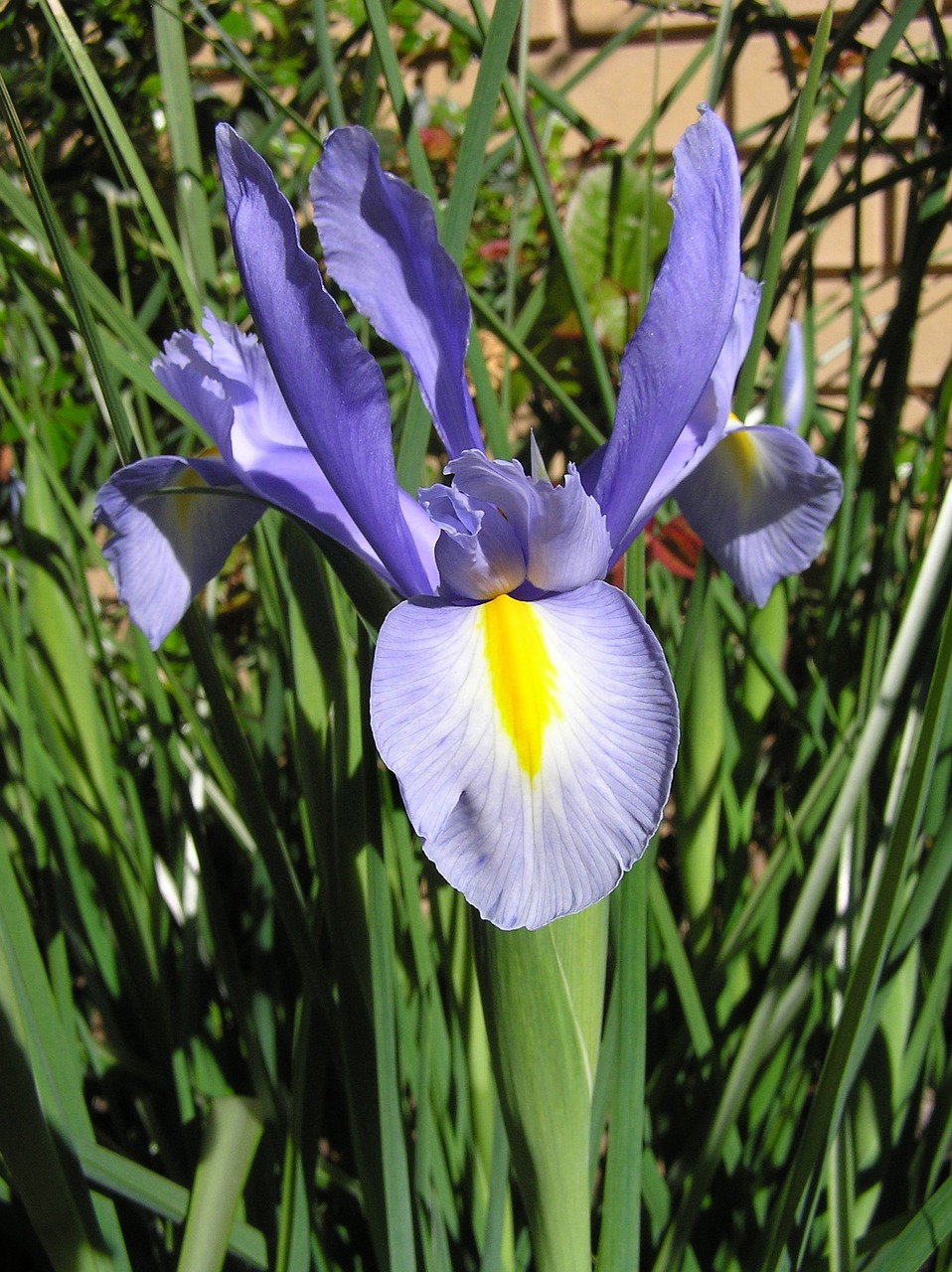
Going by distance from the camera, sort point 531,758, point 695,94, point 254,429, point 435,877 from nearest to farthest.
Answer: point 531,758
point 254,429
point 435,877
point 695,94

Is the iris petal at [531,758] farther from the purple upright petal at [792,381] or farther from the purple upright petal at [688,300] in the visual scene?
the purple upright petal at [792,381]

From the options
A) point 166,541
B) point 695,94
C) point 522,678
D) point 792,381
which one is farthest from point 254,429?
point 695,94

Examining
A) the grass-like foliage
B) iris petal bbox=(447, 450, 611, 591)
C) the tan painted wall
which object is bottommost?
the grass-like foliage

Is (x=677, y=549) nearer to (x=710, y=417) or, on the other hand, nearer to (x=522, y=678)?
(x=710, y=417)

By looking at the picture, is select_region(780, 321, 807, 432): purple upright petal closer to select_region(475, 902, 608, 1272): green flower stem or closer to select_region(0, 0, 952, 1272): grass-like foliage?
select_region(0, 0, 952, 1272): grass-like foliage

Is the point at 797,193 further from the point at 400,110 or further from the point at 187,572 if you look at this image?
the point at 187,572

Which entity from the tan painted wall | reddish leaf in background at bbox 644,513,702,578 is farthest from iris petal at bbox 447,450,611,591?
the tan painted wall

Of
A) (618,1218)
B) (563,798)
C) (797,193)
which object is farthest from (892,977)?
(797,193)
